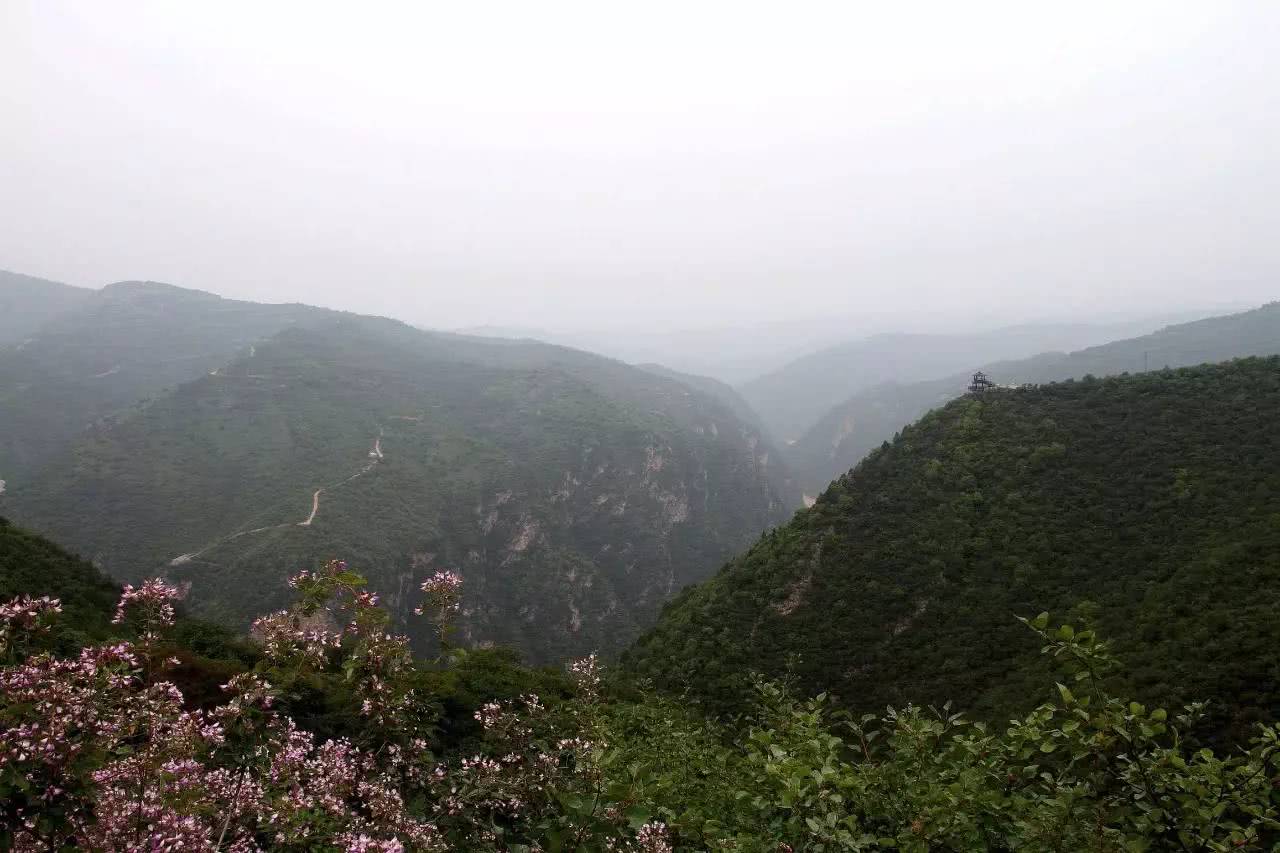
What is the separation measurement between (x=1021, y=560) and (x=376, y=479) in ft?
316

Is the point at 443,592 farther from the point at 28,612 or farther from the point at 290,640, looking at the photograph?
the point at 28,612

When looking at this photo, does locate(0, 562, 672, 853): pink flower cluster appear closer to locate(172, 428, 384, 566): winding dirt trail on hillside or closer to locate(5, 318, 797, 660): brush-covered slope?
locate(5, 318, 797, 660): brush-covered slope

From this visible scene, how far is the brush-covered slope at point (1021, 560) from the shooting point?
26.1 m

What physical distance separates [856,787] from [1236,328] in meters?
214

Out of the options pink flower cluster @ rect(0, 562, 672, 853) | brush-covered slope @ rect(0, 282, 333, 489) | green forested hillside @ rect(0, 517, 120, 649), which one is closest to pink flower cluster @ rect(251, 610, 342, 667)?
pink flower cluster @ rect(0, 562, 672, 853)

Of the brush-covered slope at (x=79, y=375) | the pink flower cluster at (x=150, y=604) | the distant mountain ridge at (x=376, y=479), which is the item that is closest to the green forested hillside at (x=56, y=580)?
the distant mountain ridge at (x=376, y=479)

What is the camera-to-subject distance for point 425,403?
145250 mm

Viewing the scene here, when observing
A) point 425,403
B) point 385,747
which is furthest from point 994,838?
point 425,403

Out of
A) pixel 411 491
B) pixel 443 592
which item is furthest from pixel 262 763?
pixel 411 491

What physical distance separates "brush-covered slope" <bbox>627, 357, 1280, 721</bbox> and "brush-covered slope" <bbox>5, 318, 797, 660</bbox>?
5478 centimetres

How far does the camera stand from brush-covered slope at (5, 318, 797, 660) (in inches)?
3105

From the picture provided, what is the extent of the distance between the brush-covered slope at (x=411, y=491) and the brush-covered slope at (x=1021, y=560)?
180 ft

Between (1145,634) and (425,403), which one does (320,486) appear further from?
(1145,634)

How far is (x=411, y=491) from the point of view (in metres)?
104
